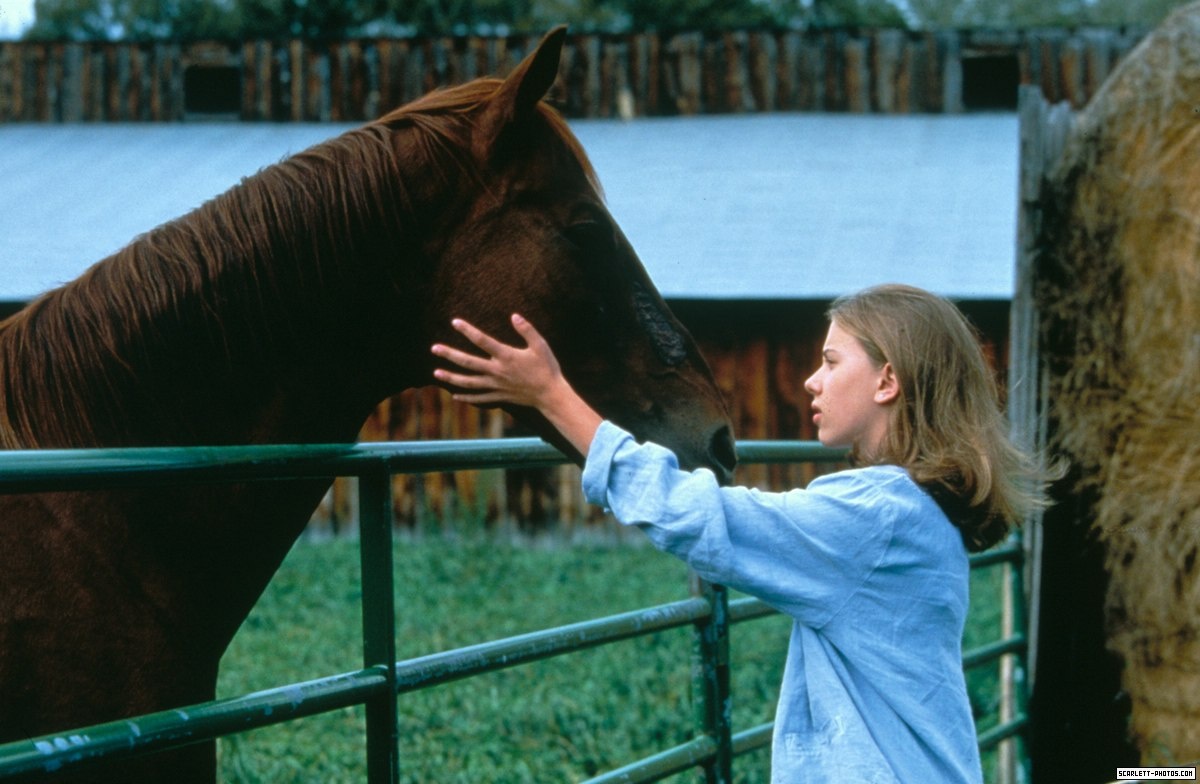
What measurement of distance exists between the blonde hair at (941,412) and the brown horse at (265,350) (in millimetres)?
317

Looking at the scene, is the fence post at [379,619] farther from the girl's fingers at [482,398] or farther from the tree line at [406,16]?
the tree line at [406,16]

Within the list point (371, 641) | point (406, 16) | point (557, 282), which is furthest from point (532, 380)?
point (406, 16)

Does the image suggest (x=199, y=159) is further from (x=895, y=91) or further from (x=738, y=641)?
(x=738, y=641)

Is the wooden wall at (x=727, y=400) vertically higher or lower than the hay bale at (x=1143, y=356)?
lower

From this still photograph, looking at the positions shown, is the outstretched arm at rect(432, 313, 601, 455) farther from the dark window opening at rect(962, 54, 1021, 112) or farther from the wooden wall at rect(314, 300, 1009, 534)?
the dark window opening at rect(962, 54, 1021, 112)

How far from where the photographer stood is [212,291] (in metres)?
1.92

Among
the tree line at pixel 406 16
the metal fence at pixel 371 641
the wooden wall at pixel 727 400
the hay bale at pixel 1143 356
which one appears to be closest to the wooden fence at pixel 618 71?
the wooden wall at pixel 727 400

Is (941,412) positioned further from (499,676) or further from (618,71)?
(618,71)

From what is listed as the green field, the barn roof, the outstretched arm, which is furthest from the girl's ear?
the barn roof

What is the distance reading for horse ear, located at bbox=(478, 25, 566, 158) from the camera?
6.52 feet

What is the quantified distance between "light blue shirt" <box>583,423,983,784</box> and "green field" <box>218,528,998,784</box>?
114 inches

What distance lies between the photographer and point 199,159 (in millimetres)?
14344

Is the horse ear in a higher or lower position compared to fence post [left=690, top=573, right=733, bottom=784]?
higher

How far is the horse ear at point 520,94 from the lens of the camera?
6.52 feet
